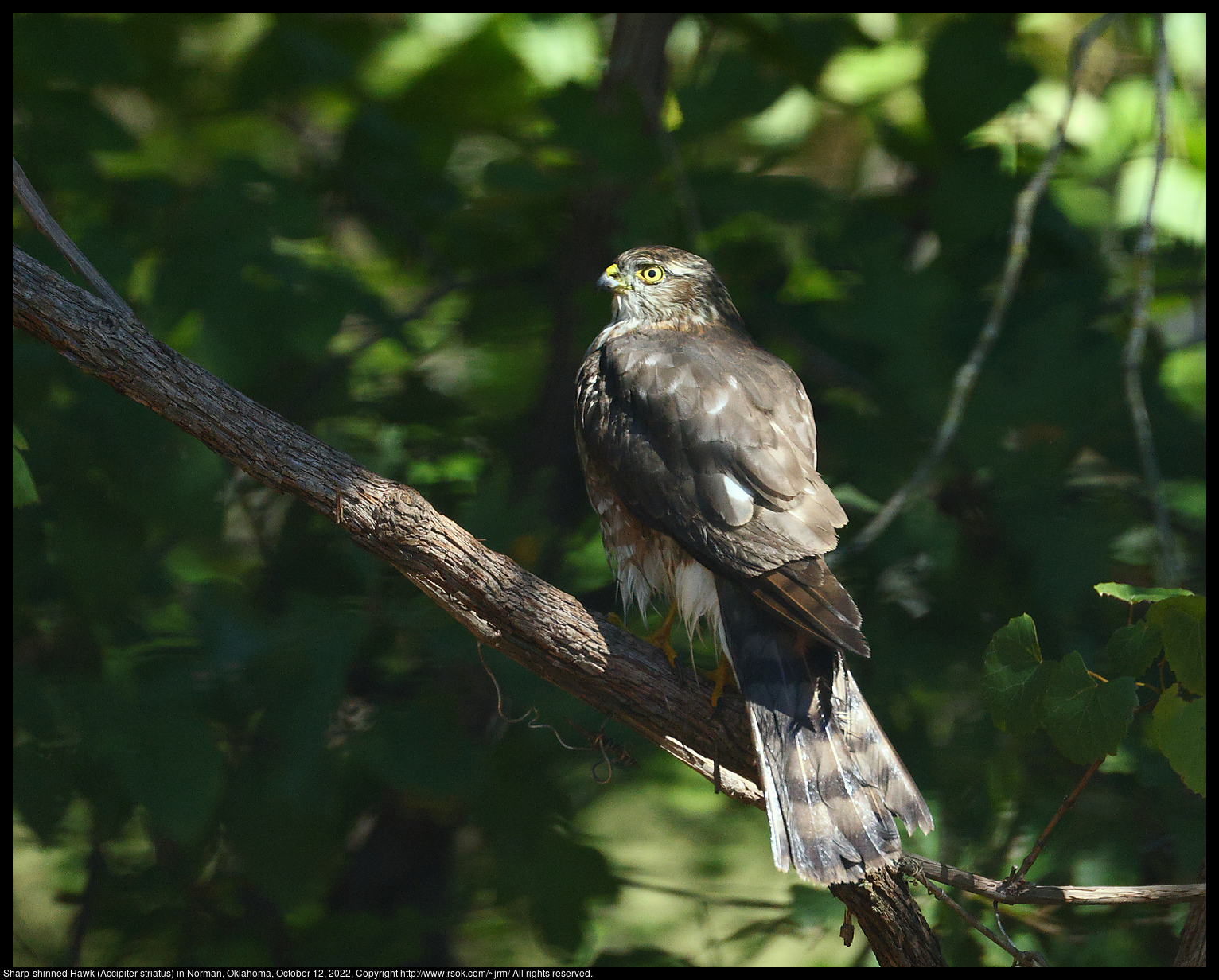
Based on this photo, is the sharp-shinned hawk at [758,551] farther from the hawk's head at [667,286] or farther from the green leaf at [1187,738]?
the green leaf at [1187,738]

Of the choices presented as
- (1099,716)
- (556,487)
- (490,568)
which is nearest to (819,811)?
(1099,716)

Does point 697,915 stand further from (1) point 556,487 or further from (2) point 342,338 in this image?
(2) point 342,338

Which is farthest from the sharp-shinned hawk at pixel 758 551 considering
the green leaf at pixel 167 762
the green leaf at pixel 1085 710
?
the green leaf at pixel 167 762

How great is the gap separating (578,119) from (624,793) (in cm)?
266

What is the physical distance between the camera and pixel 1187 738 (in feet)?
6.13

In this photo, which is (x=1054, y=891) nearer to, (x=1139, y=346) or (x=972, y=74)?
(x=1139, y=346)

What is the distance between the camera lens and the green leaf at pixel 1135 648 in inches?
74.7

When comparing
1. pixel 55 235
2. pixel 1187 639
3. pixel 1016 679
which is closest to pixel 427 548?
pixel 55 235

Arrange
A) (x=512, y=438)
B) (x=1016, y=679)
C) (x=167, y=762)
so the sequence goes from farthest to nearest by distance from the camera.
→ (x=512, y=438)
(x=167, y=762)
(x=1016, y=679)

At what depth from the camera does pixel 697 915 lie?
3.86 m

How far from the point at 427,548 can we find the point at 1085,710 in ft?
4.75

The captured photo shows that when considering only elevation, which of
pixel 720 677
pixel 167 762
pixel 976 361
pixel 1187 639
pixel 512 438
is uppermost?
pixel 976 361

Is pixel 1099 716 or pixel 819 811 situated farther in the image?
pixel 819 811

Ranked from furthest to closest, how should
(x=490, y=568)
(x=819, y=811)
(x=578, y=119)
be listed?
(x=578, y=119)
(x=490, y=568)
(x=819, y=811)
